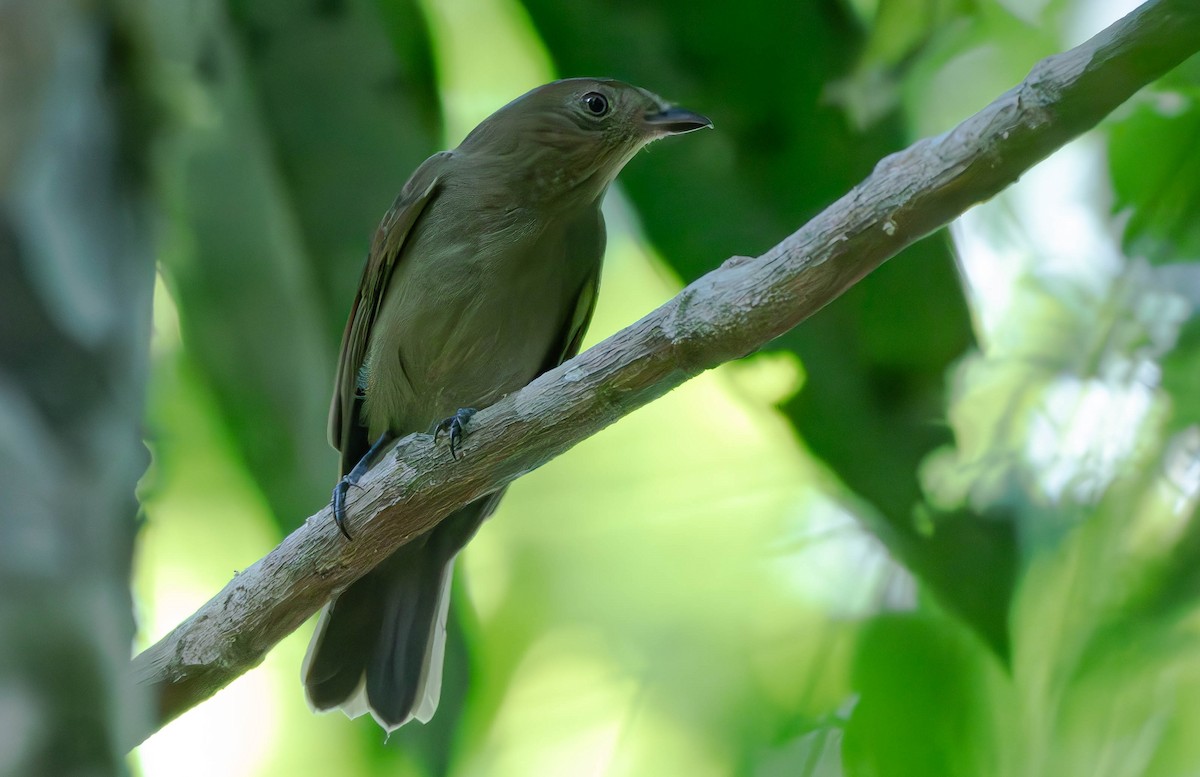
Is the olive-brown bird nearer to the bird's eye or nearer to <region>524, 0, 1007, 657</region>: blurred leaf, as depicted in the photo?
the bird's eye

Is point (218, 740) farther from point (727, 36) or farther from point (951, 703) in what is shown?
point (727, 36)

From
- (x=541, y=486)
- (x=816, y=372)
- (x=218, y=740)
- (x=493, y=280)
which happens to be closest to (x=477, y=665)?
(x=541, y=486)

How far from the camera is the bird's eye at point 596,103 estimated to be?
1.92 m

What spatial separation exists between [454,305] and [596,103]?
17.7 inches

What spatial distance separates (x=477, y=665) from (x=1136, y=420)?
1212mm

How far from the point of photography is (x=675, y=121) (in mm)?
1779

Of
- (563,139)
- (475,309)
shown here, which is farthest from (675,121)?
(475,309)

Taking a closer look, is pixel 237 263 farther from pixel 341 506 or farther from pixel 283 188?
pixel 341 506

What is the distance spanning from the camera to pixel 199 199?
131 centimetres

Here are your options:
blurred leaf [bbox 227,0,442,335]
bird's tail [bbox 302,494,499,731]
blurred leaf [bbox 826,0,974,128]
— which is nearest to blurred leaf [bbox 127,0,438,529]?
blurred leaf [bbox 227,0,442,335]

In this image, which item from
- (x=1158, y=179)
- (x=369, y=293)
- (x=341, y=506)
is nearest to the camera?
(x=1158, y=179)

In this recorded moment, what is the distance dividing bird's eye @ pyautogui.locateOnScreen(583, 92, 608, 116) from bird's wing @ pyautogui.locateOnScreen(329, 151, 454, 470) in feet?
0.91

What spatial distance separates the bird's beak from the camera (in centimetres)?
175

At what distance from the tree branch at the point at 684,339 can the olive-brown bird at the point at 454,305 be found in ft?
1.33
